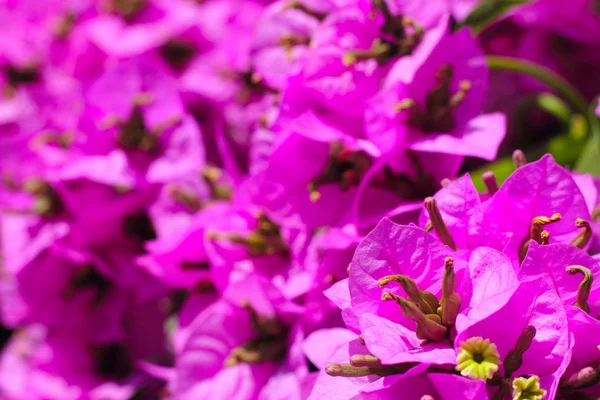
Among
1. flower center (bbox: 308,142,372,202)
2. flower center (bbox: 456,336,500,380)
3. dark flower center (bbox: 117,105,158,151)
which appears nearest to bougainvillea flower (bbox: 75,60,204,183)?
dark flower center (bbox: 117,105,158,151)

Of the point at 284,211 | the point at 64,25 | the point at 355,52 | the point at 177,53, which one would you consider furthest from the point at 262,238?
the point at 64,25

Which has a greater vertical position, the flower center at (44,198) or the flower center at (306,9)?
the flower center at (306,9)

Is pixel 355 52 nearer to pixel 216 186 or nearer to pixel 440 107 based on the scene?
pixel 440 107

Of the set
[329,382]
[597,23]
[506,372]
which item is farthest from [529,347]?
[597,23]

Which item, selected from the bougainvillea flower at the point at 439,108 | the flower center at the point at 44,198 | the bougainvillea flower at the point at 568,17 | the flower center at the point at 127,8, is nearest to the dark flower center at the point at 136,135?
the flower center at the point at 44,198

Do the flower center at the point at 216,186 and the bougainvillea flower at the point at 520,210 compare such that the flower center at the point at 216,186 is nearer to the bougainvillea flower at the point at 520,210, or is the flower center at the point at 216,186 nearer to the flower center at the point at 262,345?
the flower center at the point at 262,345

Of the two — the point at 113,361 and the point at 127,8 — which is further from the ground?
the point at 127,8
